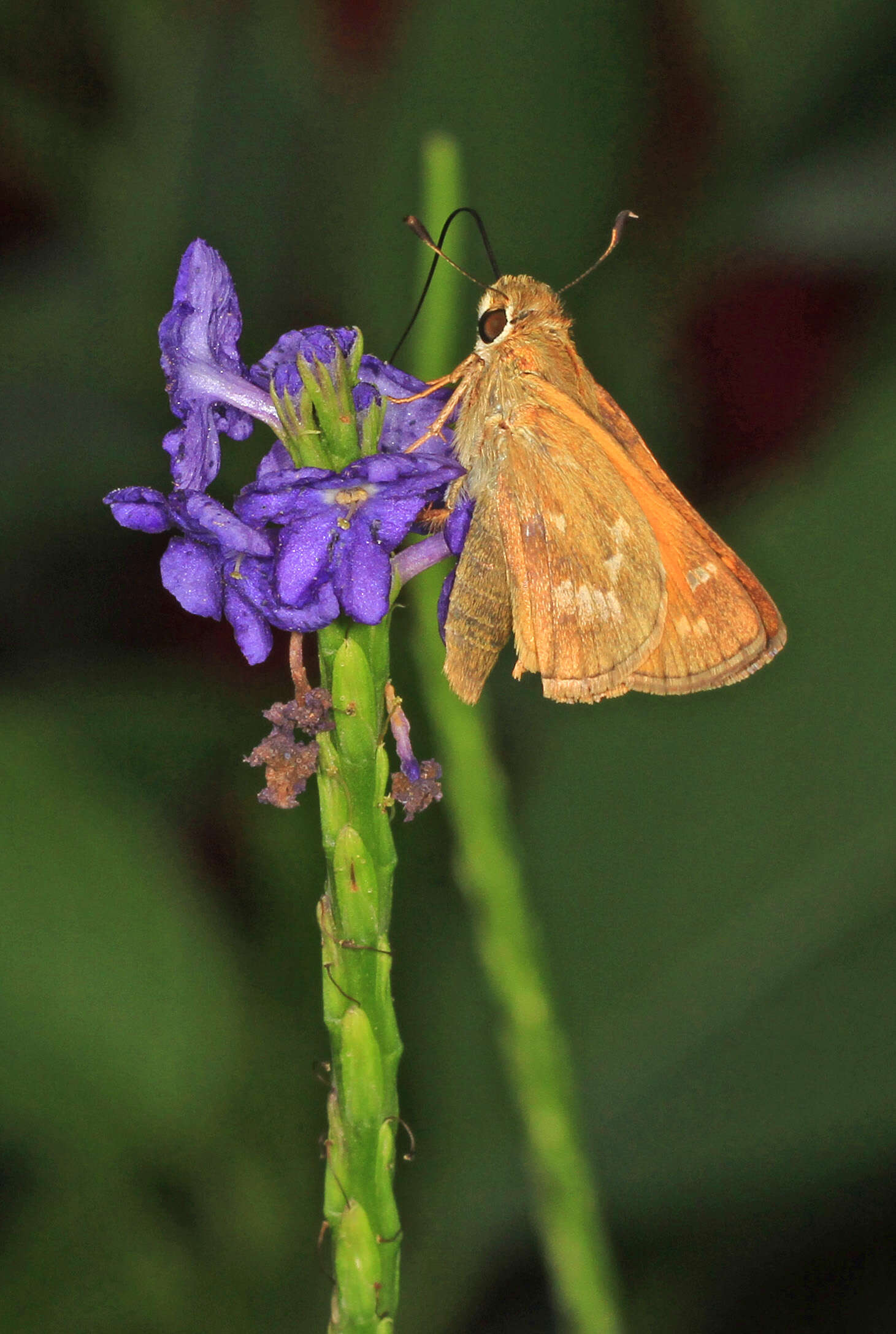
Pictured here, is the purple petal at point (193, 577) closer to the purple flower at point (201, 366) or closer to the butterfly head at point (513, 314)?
the purple flower at point (201, 366)

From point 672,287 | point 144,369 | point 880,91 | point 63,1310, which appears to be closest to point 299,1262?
point 63,1310

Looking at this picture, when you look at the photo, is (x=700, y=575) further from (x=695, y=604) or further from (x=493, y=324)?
(x=493, y=324)

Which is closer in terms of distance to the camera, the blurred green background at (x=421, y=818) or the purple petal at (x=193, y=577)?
the purple petal at (x=193, y=577)

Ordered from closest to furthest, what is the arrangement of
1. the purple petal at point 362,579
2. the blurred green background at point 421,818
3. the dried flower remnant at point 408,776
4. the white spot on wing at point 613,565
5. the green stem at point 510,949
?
the purple petal at point 362,579 < the dried flower remnant at point 408,776 < the white spot on wing at point 613,565 < the green stem at point 510,949 < the blurred green background at point 421,818

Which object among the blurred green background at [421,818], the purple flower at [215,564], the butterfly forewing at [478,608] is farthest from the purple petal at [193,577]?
the blurred green background at [421,818]

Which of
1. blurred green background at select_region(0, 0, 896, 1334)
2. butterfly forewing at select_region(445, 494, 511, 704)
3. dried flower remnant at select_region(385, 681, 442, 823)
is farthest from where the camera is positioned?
blurred green background at select_region(0, 0, 896, 1334)

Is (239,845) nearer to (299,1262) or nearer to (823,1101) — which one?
(299,1262)

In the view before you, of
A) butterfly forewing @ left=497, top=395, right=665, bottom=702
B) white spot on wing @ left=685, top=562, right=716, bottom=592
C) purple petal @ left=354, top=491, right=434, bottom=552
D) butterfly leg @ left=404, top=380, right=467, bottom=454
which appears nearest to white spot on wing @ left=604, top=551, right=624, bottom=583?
butterfly forewing @ left=497, top=395, right=665, bottom=702

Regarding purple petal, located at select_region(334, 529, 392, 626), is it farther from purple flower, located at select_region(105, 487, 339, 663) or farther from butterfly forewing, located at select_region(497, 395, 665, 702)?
butterfly forewing, located at select_region(497, 395, 665, 702)

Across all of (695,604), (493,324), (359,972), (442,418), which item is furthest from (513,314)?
(359,972)
